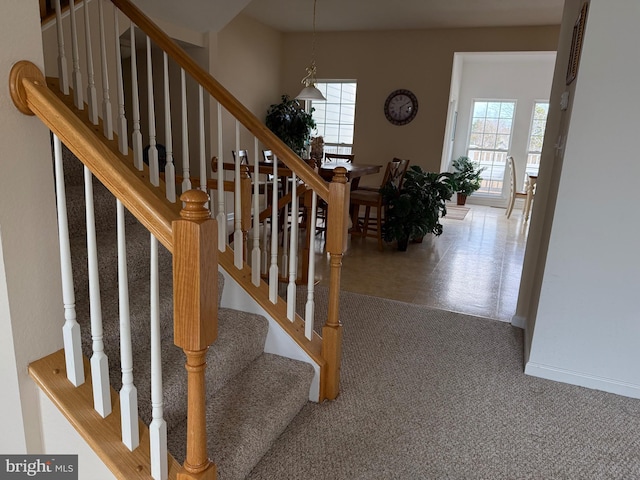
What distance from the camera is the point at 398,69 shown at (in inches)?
268

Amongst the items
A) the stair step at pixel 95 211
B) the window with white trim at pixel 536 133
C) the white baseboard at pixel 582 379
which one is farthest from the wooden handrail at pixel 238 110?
the window with white trim at pixel 536 133

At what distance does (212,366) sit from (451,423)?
1.11 metres

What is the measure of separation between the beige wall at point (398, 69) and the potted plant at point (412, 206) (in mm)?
1809

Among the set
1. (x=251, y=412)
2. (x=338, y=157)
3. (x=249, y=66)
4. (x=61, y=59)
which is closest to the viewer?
(x=251, y=412)

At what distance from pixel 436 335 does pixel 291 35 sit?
231 inches

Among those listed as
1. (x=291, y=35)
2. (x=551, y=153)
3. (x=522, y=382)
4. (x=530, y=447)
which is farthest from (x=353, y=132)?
(x=530, y=447)

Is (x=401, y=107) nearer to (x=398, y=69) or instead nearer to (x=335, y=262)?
(x=398, y=69)

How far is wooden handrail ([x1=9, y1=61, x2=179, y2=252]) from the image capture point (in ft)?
3.51

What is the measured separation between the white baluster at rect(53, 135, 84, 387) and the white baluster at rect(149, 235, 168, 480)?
0.82 ft

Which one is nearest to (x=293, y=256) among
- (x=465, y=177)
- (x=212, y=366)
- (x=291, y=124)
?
(x=212, y=366)

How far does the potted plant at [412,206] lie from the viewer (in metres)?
4.96

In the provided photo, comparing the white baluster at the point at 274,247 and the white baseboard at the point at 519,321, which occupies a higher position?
the white baluster at the point at 274,247

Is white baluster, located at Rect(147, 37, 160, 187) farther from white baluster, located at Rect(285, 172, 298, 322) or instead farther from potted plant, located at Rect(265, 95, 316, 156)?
potted plant, located at Rect(265, 95, 316, 156)

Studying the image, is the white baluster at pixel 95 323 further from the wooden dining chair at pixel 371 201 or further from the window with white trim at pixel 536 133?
the window with white trim at pixel 536 133
